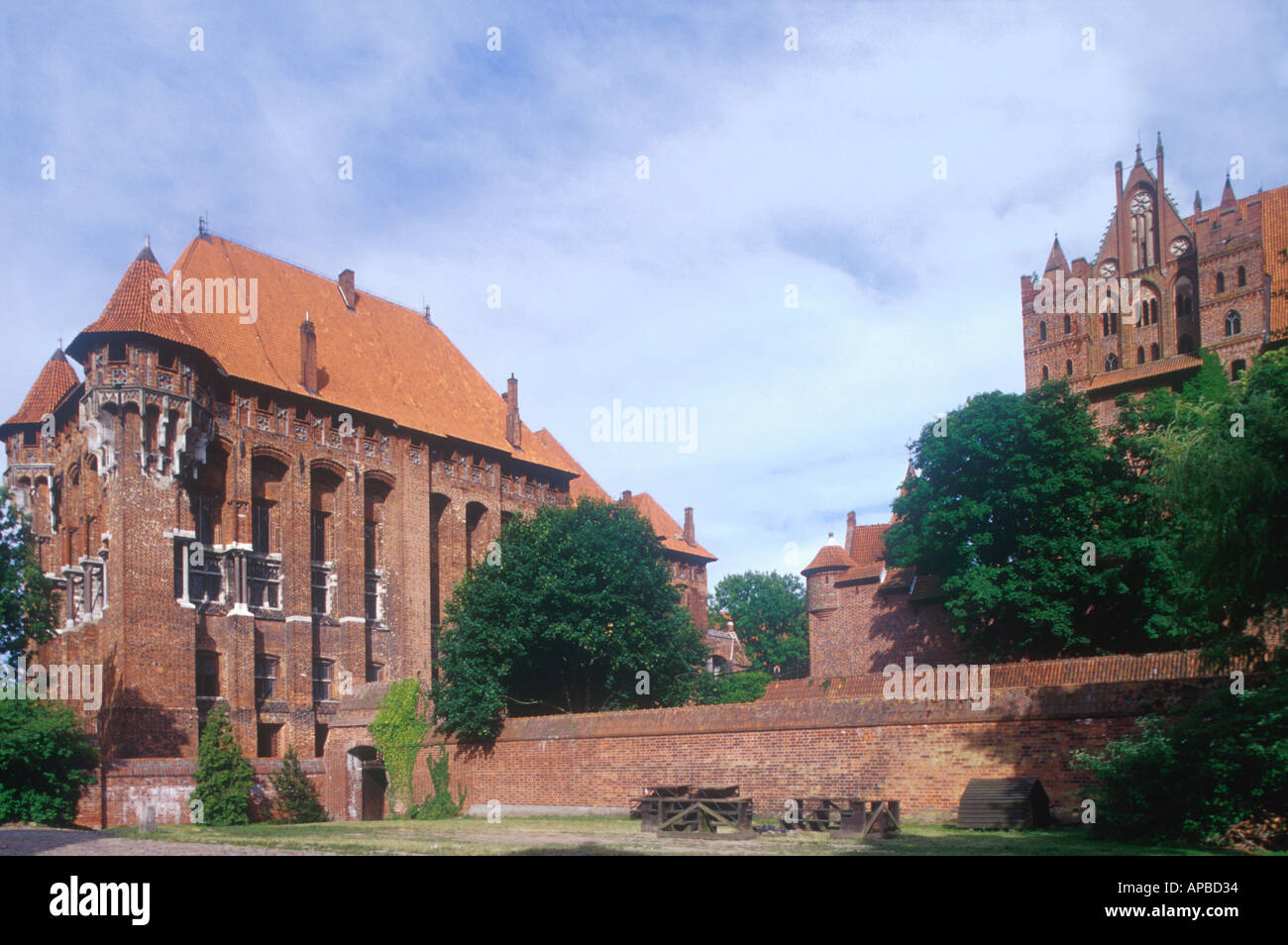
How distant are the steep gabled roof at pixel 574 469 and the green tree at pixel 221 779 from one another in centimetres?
2655

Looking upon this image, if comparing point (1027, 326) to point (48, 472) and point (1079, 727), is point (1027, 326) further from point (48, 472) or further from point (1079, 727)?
point (48, 472)

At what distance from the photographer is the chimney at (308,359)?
41.0 m

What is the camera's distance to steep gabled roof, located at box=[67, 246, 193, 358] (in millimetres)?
34375

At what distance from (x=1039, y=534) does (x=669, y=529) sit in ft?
117

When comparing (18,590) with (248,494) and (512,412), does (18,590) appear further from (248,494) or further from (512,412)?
(512,412)

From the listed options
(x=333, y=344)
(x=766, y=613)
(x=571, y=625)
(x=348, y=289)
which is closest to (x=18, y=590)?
(x=571, y=625)

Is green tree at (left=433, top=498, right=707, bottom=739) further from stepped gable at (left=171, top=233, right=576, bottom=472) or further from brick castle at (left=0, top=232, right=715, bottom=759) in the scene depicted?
stepped gable at (left=171, top=233, right=576, bottom=472)

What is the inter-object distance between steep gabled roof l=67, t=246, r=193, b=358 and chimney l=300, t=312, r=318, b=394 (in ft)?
17.1

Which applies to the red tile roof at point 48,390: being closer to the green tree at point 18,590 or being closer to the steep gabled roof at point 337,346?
the steep gabled roof at point 337,346

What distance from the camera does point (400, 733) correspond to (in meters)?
31.5

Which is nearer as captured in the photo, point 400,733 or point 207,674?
point 400,733

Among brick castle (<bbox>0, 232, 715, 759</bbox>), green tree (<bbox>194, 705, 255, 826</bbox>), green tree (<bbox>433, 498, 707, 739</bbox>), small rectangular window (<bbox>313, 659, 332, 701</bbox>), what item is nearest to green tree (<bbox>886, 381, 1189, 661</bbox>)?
green tree (<bbox>433, 498, 707, 739</bbox>)
